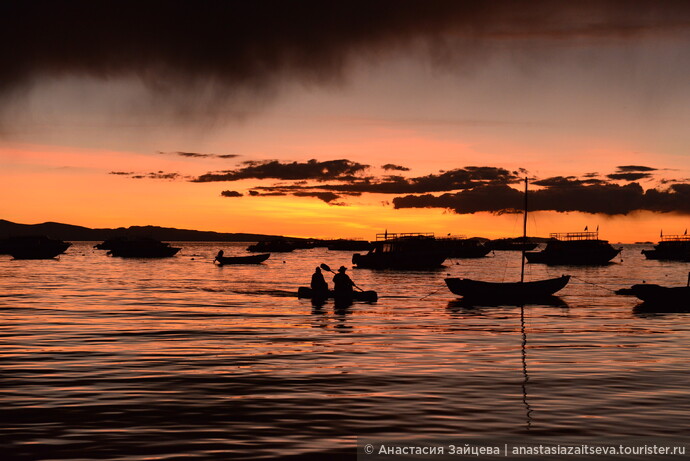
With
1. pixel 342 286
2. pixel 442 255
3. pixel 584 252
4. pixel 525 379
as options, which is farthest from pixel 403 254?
pixel 525 379

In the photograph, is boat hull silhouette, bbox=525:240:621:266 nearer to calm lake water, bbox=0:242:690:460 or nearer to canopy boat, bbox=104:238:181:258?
canopy boat, bbox=104:238:181:258

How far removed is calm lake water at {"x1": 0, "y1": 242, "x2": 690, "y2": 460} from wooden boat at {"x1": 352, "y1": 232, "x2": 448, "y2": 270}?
70330 mm

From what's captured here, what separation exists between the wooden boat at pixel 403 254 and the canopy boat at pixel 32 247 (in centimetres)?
6213

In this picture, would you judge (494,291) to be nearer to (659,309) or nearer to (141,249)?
(659,309)

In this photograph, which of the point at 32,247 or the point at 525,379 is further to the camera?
the point at 32,247

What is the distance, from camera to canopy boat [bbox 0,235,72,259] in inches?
5285

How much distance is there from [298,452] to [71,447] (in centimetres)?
376

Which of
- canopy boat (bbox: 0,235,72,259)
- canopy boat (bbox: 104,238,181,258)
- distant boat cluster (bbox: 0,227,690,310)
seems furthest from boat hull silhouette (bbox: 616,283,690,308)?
canopy boat (bbox: 104,238,181,258)

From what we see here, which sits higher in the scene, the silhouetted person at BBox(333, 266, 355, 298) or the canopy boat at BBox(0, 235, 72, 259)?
the canopy boat at BBox(0, 235, 72, 259)

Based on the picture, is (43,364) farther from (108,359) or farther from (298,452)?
(298,452)

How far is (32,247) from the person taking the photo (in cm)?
13400

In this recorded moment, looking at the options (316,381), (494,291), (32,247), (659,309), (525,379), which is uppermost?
(32,247)

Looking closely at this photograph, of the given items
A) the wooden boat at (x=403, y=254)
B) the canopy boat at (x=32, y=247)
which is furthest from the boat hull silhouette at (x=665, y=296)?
the canopy boat at (x=32, y=247)

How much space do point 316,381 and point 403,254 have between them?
294 feet
